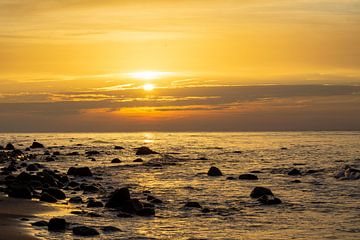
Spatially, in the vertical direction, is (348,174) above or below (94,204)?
below

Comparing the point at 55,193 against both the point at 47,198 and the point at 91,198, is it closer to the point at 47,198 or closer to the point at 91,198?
the point at 47,198

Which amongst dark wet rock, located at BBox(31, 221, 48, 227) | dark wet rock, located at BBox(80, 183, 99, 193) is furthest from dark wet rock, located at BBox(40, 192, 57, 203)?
dark wet rock, located at BBox(31, 221, 48, 227)

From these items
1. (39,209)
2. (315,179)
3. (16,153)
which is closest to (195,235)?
(39,209)

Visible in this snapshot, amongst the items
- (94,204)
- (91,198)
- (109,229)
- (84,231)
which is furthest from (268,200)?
(84,231)

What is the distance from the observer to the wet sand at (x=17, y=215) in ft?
54.3

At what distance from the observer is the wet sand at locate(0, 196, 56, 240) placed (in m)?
16.5

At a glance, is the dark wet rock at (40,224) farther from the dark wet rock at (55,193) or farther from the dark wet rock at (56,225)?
the dark wet rock at (55,193)

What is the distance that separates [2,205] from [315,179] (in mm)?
21932

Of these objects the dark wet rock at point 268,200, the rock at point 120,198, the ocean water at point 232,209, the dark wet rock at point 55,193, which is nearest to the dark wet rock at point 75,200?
the dark wet rock at point 55,193

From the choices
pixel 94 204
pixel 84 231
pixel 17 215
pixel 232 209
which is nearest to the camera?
pixel 84 231

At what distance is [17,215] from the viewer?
20.6 metres

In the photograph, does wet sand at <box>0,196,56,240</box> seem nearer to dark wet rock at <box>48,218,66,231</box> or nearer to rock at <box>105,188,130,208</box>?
dark wet rock at <box>48,218,66,231</box>

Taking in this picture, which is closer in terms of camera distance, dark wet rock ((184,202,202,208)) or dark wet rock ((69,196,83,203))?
dark wet rock ((184,202,202,208))

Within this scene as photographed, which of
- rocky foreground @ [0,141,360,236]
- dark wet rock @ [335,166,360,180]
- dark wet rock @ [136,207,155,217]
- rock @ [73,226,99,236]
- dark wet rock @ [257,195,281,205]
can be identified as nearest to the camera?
rock @ [73,226,99,236]
